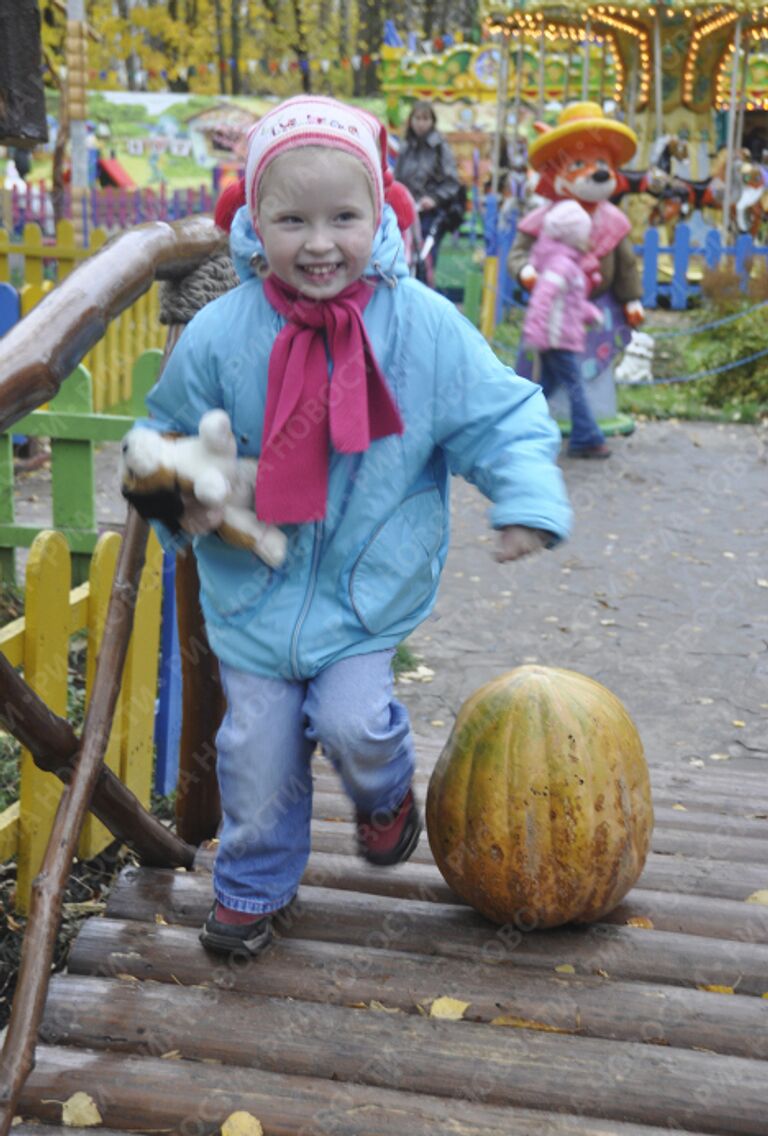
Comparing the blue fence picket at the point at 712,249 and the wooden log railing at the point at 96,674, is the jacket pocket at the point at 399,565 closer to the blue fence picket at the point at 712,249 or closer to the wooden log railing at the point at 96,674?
the wooden log railing at the point at 96,674

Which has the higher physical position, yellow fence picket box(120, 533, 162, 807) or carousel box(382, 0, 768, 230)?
carousel box(382, 0, 768, 230)

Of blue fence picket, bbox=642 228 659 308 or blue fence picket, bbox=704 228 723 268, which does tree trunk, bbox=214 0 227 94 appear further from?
blue fence picket, bbox=704 228 723 268

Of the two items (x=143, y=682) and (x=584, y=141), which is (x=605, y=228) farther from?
(x=143, y=682)

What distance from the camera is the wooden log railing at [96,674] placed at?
6.62 ft

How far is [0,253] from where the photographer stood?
352 inches

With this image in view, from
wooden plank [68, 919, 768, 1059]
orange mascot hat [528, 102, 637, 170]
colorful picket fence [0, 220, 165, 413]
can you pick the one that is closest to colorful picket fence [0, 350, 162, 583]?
wooden plank [68, 919, 768, 1059]

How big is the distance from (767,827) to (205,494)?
1868mm

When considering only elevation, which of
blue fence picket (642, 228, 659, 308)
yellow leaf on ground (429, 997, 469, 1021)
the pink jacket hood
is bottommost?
blue fence picket (642, 228, 659, 308)

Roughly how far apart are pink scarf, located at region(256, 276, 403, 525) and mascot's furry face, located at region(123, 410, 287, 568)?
48 mm

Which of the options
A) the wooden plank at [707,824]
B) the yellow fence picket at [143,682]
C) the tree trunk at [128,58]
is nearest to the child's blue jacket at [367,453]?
the yellow fence picket at [143,682]

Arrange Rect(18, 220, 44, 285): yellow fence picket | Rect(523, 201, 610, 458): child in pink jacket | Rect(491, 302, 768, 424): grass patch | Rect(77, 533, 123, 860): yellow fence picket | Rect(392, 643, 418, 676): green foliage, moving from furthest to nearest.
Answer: Rect(491, 302, 768, 424): grass patch < Rect(18, 220, 44, 285): yellow fence picket < Rect(523, 201, 610, 458): child in pink jacket < Rect(392, 643, 418, 676): green foliage < Rect(77, 533, 123, 860): yellow fence picket

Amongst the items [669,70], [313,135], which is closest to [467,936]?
[313,135]

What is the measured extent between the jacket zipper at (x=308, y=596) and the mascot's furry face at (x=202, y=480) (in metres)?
0.07

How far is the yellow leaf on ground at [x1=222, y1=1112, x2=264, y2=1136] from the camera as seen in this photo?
202 cm
